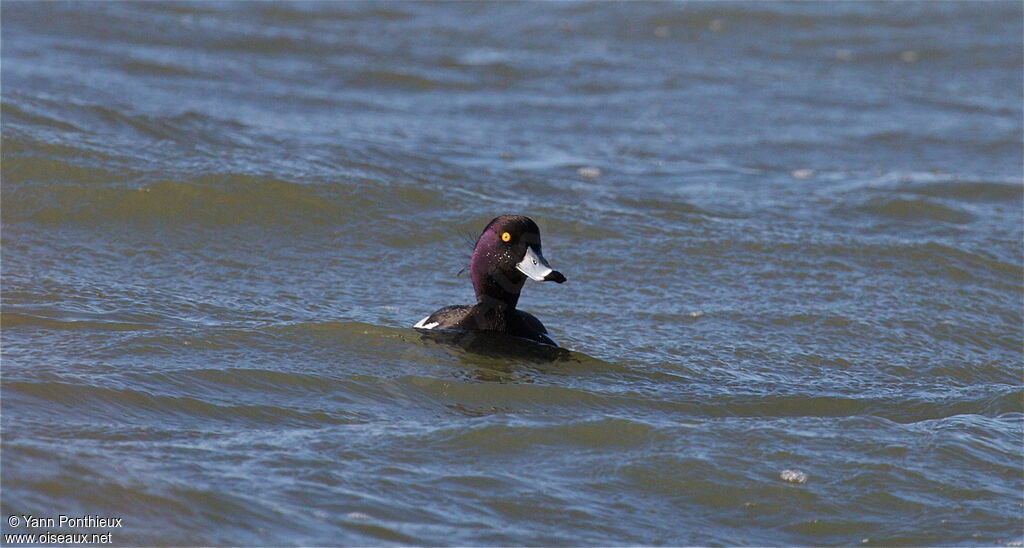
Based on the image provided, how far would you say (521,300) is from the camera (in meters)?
9.23

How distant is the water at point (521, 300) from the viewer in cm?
566

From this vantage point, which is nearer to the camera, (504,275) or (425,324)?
(504,275)

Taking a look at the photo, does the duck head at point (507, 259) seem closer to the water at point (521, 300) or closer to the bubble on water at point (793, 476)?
the water at point (521, 300)

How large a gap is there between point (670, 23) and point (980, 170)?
27.0ft

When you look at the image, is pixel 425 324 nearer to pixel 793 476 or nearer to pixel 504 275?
pixel 504 275

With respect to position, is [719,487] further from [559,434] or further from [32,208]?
[32,208]

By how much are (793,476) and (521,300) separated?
11.6ft

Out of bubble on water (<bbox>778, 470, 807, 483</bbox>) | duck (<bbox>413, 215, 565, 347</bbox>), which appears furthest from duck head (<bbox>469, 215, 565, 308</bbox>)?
bubble on water (<bbox>778, 470, 807, 483</bbox>)

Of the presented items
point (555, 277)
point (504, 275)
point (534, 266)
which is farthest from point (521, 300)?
point (555, 277)

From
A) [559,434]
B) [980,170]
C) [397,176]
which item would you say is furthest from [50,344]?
[980,170]

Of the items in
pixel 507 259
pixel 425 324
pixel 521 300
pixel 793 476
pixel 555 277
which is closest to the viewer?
pixel 793 476

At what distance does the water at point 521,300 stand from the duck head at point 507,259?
413 mm

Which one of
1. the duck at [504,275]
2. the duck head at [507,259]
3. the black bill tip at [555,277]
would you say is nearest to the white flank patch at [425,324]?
the duck at [504,275]

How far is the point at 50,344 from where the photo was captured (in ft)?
23.0
